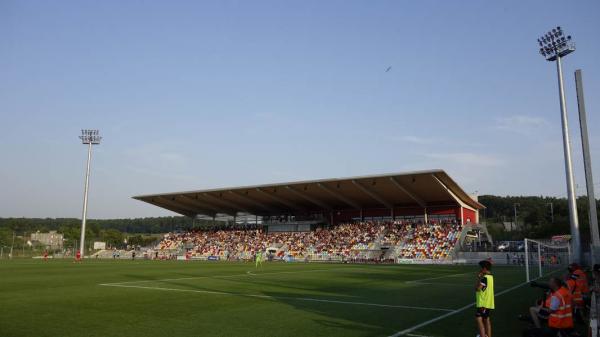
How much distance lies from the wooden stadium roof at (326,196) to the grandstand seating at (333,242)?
317 centimetres

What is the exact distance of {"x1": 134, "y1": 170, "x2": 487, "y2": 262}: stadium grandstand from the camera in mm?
52156

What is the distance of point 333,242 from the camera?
5916 cm

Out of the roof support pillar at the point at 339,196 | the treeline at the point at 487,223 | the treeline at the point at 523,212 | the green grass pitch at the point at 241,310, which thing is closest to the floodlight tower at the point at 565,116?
the green grass pitch at the point at 241,310

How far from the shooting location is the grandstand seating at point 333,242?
169ft

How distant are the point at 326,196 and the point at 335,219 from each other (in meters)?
7.61

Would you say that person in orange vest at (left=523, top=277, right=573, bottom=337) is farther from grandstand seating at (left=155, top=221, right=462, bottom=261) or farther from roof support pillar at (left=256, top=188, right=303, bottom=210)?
roof support pillar at (left=256, top=188, right=303, bottom=210)

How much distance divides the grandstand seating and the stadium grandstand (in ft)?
0.37

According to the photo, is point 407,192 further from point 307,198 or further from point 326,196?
point 307,198

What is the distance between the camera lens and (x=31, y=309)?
13.0 meters

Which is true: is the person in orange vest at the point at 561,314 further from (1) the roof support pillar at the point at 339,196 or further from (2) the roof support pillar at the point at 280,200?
(2) the roof support pillar at the point at 280,200

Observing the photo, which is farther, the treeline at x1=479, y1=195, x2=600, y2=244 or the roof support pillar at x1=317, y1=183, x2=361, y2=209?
the treeline at x1=479, y1=195, x2=600, y2=244

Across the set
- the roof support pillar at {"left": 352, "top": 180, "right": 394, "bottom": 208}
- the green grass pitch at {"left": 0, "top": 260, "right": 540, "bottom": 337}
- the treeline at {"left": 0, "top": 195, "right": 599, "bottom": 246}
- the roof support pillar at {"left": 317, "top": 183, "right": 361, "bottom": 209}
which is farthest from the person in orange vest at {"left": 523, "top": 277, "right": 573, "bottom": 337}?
the treeline at {"left": 0, "top": 195, "right": 599, "bottom": 246}

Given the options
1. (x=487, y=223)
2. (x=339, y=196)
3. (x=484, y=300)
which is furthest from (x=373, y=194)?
(x=487, y=223)

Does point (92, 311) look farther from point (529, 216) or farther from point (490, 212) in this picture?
point (490, 212)
